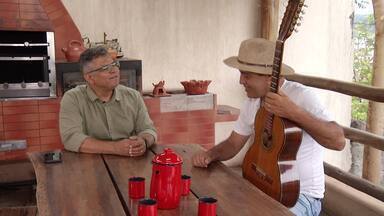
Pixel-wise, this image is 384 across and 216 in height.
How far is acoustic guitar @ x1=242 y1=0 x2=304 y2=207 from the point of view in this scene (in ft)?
6.44

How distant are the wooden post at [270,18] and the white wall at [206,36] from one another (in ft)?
0.62

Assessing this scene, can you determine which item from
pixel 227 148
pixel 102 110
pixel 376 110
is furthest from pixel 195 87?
pixel 227 148

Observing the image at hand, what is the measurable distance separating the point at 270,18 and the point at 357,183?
7.90 ft

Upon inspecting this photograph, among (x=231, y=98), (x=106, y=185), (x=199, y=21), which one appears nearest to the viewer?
(x=106, y=185)

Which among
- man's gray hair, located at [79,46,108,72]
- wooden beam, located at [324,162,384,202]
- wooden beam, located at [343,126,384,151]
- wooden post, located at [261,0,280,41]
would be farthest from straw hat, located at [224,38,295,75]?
wooden post, located at [261,0,280,41]

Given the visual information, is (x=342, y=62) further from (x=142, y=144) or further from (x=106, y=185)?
(x=106, y=185)

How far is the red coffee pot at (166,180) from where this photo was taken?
62.7 inches

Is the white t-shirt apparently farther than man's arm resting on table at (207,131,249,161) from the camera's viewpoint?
No

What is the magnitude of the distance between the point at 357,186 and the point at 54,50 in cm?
312

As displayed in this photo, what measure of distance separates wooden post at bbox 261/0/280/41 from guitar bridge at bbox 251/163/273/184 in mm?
3278

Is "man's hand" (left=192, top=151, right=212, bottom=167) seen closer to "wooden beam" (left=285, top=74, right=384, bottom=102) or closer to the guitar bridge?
the guitar bridge

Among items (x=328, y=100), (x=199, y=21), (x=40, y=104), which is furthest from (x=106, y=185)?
(x=328, y=100)

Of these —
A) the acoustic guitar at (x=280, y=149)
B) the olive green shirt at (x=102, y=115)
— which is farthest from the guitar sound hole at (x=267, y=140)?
the olive green shirt at (x=102, y=115)

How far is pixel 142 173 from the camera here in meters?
2.07
